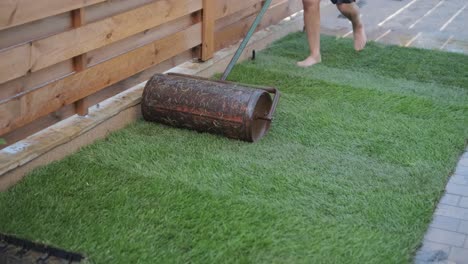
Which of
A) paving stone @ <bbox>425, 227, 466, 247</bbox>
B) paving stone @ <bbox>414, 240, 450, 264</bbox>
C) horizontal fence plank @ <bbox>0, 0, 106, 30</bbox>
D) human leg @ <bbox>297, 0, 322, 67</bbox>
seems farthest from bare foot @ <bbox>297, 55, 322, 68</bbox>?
paving stone @ <bbox>414, 240, 450, 264</bbox>

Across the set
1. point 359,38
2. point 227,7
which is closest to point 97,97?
point 227,7

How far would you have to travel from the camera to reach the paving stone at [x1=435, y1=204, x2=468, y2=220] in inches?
137

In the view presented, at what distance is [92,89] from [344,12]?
247 centimetres

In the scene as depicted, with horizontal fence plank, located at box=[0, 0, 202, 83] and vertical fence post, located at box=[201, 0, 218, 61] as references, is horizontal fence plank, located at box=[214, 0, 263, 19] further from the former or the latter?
horizontal fence plank, located at box=[0, 0, 202, 83]

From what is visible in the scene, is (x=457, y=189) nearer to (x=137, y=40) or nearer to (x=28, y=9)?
(x=137, y=40)

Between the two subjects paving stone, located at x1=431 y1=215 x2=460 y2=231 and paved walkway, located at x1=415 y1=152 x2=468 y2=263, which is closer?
paved walkway, located at x1=415 y1=152 x2=468 y2=263

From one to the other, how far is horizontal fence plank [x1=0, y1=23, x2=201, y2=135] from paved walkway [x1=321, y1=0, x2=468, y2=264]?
196 centimetres

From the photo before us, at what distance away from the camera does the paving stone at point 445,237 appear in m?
3.23

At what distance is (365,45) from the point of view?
21.3 feet

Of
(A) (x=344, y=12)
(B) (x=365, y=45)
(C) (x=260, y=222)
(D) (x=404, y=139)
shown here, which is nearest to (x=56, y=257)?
(C) (x=260, y=222)

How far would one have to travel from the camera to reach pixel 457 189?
376cm

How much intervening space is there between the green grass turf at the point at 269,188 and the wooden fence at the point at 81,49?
0.29 m

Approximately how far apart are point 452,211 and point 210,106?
1.42m

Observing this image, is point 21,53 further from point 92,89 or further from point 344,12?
point 344,12
